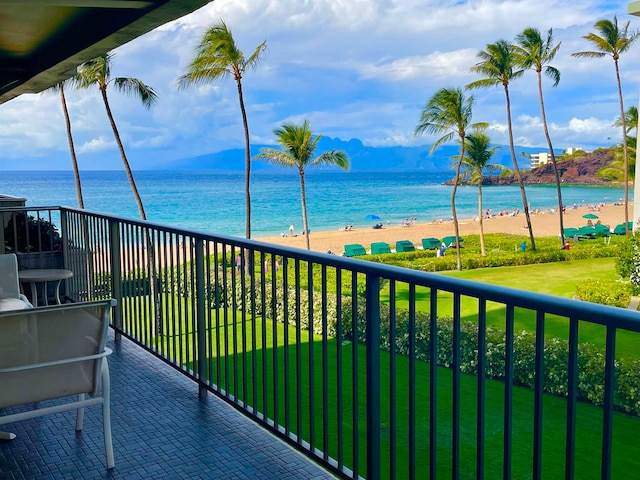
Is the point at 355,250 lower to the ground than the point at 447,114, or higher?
lower

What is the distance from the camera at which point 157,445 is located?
308cm

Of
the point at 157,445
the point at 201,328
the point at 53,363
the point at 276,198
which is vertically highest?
the point at 53,363

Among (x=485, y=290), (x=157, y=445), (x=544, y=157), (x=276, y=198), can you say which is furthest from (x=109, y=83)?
(x=544, y=157)

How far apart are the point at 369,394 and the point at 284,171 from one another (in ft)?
326

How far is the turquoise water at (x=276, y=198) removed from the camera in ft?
197

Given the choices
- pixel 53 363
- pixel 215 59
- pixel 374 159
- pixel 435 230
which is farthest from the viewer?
pixel 374 159

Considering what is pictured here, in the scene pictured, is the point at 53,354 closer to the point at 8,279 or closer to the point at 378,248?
the point at 8,279

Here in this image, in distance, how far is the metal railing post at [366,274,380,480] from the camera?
226 centimetres

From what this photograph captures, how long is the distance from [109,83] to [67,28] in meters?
22.7

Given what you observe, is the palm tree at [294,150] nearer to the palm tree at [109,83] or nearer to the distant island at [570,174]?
the palm tree at [109,83]

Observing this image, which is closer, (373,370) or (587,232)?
(373,370)

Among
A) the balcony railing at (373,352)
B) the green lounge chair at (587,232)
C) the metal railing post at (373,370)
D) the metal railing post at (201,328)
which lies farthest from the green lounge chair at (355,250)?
the metal railing post at (373,370)

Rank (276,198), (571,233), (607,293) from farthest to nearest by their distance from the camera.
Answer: (276,198), (571,233), (607,293)

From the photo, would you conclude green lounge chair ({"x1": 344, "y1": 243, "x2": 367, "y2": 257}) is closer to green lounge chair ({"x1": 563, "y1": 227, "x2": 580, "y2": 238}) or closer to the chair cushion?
green lounge chair ({"x1": 563, "y1": 227, "x2": 580, "y2": 238})
